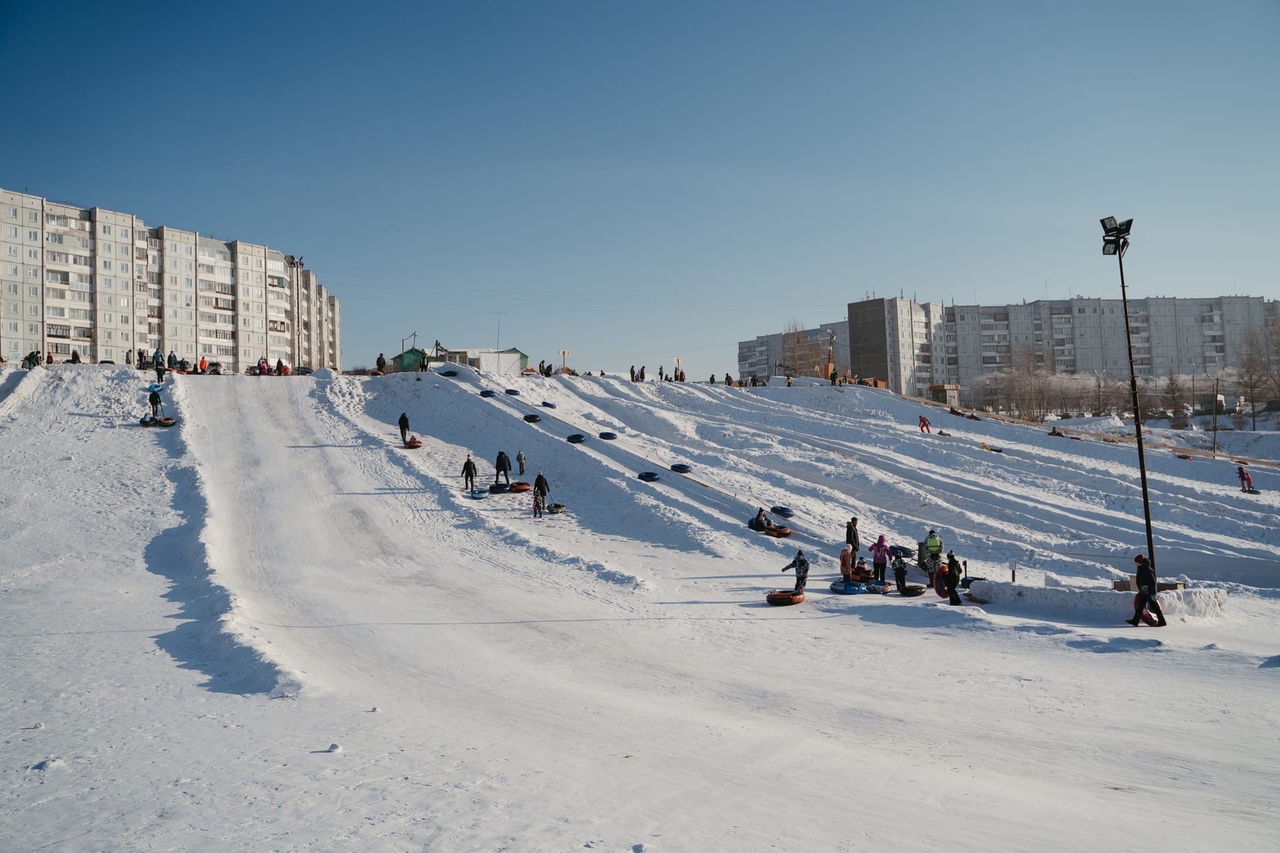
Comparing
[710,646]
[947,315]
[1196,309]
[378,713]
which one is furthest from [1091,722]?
[1196,309]

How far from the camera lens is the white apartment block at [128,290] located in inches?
3295

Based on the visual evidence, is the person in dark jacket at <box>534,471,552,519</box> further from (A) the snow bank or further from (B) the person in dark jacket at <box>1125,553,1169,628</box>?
(B) the person in dark jacket at <box>1125,553,1169,628</box>

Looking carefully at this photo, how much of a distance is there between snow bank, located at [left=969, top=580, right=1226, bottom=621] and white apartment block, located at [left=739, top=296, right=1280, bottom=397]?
120 meters

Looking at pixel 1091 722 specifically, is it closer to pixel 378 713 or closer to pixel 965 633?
pixel 965 633

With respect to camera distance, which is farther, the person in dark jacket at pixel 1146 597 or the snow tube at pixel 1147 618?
the snow tube at pixel 1147 618

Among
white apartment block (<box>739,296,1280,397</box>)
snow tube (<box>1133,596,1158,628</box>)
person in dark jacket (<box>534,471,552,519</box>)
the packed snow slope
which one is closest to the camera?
the packed snow slope

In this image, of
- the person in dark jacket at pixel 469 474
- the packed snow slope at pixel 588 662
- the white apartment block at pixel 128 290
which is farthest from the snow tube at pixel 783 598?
the white apartment block at pixel 128 290

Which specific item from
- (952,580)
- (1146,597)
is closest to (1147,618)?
(1146,597)

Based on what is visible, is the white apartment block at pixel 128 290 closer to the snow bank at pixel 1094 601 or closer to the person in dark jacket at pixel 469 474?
the person in dark jacket at pixel 469 474

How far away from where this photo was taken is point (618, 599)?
1706 centimetres

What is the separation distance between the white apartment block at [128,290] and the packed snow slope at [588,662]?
66.0 m

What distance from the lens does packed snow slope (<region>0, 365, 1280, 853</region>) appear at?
22.7 ft

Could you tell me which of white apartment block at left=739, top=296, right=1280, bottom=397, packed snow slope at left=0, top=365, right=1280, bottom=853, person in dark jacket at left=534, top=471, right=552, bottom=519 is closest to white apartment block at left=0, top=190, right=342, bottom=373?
packed snow slope at left=0, top=365, right=1280, bottom=853

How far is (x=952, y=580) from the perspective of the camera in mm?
16406
